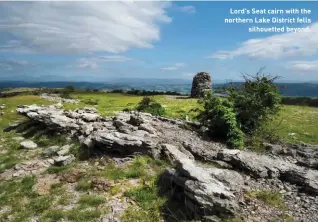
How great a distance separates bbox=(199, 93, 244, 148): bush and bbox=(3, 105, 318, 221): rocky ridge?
1.21m

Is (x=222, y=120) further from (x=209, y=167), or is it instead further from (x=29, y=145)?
(x=29, y=145)

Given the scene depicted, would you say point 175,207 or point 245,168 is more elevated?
point 245,168

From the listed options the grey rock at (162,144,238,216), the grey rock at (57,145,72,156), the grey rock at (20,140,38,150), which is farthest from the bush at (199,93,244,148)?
the grey rock at (20,140,38,150)

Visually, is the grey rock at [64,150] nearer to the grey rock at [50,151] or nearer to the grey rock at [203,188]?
the grey rock at [50,151]

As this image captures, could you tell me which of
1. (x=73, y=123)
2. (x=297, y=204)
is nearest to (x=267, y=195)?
(x=297, y=204)

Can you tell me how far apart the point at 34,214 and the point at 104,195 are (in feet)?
9.52

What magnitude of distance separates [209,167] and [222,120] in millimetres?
7718

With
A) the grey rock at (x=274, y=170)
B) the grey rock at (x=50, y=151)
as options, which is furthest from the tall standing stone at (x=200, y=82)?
the grey rock at (x=274, y=170)

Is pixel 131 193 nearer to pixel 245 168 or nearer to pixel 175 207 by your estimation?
pixel 175 207

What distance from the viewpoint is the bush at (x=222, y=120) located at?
21736mm

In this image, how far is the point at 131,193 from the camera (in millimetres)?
13789

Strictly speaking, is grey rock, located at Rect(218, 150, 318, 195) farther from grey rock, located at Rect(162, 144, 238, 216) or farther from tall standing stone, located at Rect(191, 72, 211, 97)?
tall standing stone, located at Rect(191, 72, 211, 97)

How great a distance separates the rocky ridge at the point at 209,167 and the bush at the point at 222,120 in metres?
1.21

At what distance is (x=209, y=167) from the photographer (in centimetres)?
1537
